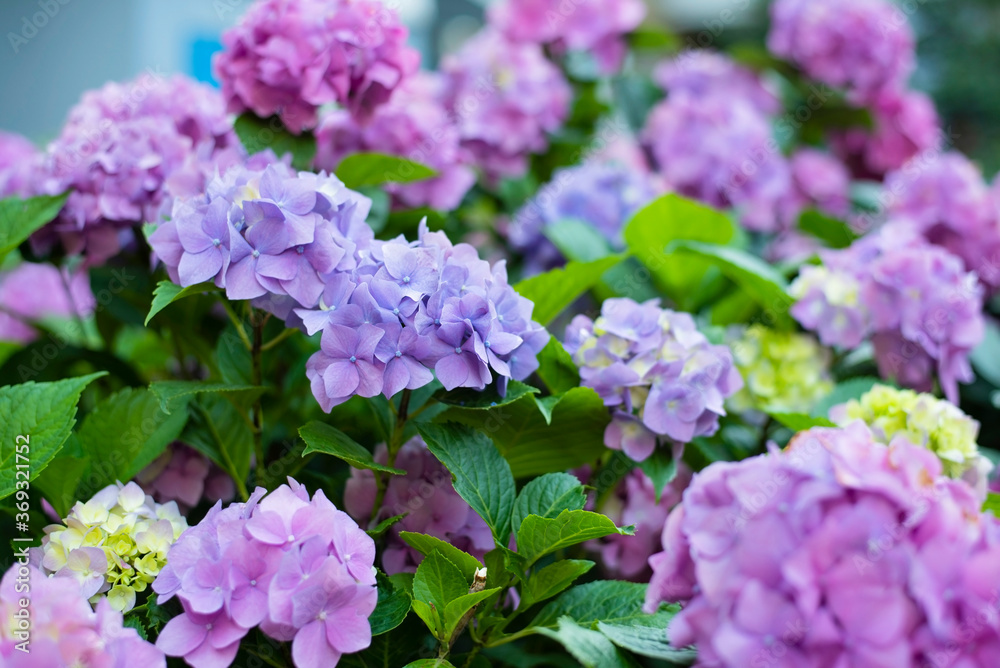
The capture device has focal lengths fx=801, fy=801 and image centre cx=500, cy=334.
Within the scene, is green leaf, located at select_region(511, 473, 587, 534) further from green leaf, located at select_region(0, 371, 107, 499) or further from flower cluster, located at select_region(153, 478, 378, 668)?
green leaf, located at select_region(0, 371, 107, 499)

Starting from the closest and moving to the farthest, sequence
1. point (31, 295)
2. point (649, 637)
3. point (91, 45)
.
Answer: point (649, 637) < point (31, 295) < point (91, 45)

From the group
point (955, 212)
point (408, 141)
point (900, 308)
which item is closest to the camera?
point (900, 308)

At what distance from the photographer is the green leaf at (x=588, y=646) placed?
1.59 ft

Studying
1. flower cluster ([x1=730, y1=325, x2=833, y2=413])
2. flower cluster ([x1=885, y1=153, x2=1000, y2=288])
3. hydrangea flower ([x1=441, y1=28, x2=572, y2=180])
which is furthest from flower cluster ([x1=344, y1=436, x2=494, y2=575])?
flower cluster ([x1=885, y1=153, x2=1000, y2=288])

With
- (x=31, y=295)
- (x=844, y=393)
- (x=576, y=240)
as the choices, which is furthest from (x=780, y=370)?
(x=31, y=295)

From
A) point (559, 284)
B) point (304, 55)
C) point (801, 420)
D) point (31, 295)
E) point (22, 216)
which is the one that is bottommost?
point (31, 295)

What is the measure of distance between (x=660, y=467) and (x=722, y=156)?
2.51 ft

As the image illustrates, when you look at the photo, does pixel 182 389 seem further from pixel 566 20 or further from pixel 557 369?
pixel 566 20

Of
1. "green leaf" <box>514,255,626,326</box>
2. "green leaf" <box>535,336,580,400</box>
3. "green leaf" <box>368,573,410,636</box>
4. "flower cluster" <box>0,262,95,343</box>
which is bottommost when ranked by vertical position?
"flower cluster" <box>0,262,95,343</box>

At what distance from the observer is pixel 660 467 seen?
697 millimetres

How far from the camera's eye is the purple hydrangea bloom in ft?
5.15

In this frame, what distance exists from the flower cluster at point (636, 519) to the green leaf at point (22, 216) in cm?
62

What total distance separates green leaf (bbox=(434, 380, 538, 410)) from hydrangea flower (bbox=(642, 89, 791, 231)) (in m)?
0.82

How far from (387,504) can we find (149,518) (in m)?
0.19
